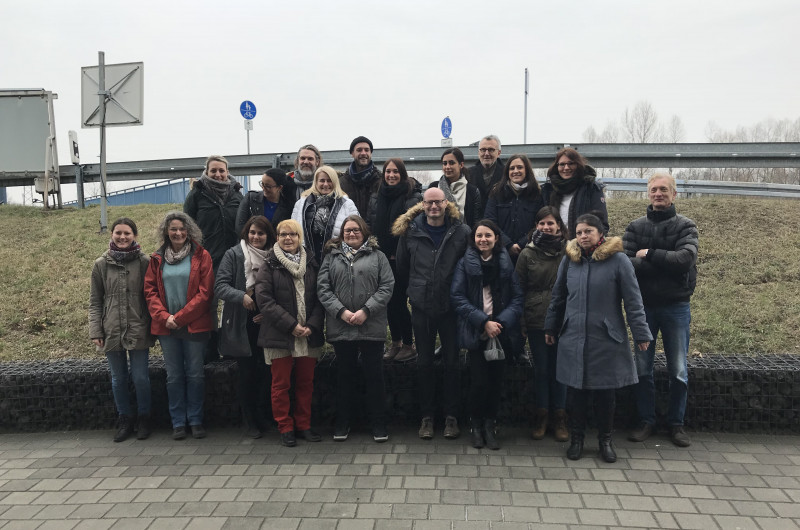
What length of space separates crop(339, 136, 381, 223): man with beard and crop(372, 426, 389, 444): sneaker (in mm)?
2075

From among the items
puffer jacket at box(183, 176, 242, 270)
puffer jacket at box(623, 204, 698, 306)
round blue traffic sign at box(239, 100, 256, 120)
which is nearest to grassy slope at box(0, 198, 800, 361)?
puffer jacket at box(623, 204, 698, 306)

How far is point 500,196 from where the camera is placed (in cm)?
536

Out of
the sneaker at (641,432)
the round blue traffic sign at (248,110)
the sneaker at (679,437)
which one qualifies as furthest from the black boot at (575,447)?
the round blue traffic sign at (248,110)

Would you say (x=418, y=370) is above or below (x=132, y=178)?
below

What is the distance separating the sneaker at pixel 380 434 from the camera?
4902 mm

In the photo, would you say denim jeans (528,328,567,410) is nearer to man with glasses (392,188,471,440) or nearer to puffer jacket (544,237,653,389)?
puffer jacket (544,237,653,389)

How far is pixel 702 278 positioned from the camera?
7949 millimetres

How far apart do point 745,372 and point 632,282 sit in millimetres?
1482

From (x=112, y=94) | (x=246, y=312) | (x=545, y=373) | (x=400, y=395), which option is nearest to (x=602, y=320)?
(x=545, y=373)

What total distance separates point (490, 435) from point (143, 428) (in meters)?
3.20

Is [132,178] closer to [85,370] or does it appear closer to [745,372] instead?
[85,370]

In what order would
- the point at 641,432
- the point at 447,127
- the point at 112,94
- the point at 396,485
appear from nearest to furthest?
1. the point at 396,485
2. the point at 641,432
3. the point at 112,94
4. the point at 447,127

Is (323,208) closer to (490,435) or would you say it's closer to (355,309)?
(355,309)

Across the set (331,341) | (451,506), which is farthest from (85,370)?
(451,506)
